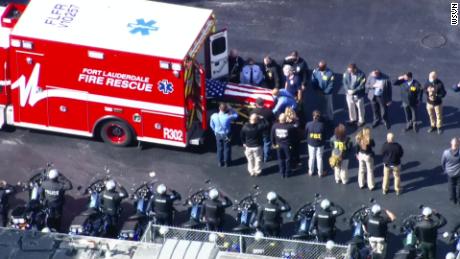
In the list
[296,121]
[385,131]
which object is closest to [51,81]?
[296,121]

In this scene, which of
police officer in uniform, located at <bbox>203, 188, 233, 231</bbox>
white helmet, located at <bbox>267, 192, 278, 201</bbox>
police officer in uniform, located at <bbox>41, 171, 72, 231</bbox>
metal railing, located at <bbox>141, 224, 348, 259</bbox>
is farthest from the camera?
police officer in uniform, located at <bbox>41, 171, 72, 231</bbox>

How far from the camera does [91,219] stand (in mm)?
32594

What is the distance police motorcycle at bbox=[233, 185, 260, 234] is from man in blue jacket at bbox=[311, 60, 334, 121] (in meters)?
4.66

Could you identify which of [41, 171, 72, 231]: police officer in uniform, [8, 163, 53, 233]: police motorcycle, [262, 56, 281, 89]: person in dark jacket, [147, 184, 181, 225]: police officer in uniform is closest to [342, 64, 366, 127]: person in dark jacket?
[262, 56, 281, 89]: person in dark jacket

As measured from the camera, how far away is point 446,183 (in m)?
34.7

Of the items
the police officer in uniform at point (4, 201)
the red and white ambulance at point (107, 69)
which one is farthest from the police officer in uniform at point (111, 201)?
the red and white ambulance at point (107, 69)

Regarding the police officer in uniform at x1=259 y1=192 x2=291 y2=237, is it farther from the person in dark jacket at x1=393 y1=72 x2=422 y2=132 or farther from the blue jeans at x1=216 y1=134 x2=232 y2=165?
the person in dark jacket at x1=393 y1=72 x2=422 y2=132

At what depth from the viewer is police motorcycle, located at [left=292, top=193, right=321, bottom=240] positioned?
32125 mm

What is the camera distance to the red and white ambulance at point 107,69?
3488 cm

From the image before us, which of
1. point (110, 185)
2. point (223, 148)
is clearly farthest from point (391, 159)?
point (110, 185)

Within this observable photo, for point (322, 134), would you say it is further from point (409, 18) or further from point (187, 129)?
point (409, 18)

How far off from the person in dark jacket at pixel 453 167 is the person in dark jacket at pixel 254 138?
4.38 m

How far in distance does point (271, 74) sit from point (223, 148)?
292cm

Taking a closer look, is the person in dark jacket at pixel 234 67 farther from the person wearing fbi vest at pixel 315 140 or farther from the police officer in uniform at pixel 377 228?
the police officer in uniform at pixel 377 228
